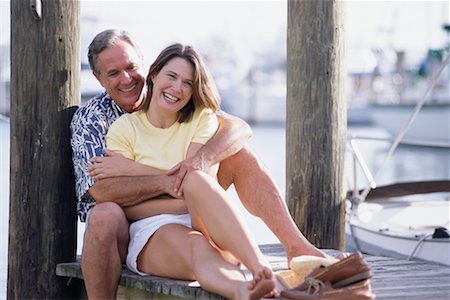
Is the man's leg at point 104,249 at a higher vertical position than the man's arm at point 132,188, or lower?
lower

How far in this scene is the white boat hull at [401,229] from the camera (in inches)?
312

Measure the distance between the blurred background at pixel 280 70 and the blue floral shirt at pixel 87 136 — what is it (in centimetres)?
130

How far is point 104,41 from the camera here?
5.31 meters

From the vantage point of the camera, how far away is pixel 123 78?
530 centimetres

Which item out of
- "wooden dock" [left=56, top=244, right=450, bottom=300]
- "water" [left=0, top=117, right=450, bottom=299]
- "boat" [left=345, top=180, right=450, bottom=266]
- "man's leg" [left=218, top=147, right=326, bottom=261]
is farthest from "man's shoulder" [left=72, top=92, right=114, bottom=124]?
"water" [left=0, top=117, right=450, bottom=299]

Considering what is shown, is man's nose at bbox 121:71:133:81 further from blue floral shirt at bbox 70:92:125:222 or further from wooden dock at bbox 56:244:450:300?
wooden dock at bbox 56:244:450:300

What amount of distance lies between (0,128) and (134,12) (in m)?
23.4

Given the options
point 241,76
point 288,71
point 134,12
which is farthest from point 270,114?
point 288,71

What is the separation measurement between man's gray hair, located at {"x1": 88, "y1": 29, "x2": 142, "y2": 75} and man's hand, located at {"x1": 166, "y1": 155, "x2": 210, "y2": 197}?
0.65 meters

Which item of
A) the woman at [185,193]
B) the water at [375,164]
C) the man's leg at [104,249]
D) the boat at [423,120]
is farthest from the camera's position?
the boat at [423,120]

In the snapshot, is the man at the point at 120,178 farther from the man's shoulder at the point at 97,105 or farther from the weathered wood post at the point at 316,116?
the weathered wood post at the point at 316,116

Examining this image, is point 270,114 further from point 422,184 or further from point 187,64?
point 187,64

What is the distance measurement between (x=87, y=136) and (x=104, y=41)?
42cm

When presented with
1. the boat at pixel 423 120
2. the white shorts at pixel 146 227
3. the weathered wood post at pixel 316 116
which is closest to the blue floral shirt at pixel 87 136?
the white shorts at pixel 146 227
